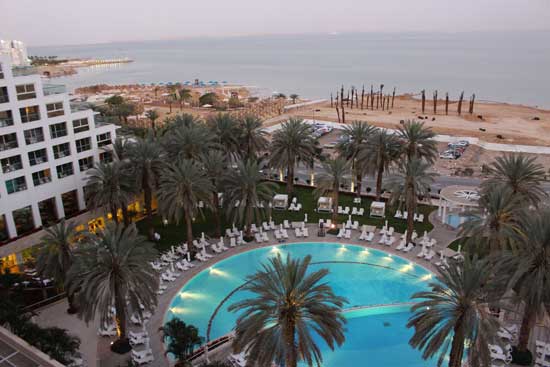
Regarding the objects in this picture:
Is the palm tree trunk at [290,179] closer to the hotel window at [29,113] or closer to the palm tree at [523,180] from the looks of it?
the palm tree at [523,180]

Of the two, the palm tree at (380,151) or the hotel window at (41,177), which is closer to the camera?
the hotel window at (41,177)

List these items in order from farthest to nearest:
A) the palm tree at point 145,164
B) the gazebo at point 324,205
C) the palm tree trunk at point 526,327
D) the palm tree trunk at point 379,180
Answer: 1. the gazebo at point 324,205
2. the palm tree trunk at point 379,180
3. the palm tree at point 145,164
4. the palm tree trunk at point 526,327

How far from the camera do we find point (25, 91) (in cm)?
2766

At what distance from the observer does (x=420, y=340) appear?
16.0 m

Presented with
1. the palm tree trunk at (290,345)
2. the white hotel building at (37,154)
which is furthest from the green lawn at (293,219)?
the palm tree trunk at (290,345)

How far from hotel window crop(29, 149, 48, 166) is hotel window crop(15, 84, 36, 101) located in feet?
11.1

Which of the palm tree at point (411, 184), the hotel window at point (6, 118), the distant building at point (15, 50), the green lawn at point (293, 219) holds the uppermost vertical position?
the distant building at point (15, 50)

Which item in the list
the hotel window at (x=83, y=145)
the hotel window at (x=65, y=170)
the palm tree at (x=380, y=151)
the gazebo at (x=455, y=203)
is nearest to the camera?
the gazebo at (x=455, y=203)

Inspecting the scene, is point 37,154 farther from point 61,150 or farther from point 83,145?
point 83,145

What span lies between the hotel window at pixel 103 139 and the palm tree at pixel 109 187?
4624 millimetres

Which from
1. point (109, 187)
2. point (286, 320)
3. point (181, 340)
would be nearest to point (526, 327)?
point (286, 320)

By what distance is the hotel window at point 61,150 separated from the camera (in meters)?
29.7

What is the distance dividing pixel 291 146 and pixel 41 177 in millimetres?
17822

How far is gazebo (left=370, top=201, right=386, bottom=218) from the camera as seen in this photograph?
3328cm
